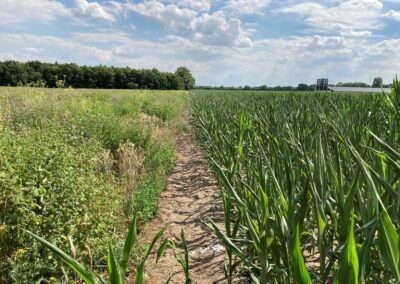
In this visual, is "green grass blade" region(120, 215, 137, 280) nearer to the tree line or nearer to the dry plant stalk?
the dry plant stalk

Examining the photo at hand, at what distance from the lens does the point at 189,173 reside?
709 cm

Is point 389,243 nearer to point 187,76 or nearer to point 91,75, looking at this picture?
point 91,75

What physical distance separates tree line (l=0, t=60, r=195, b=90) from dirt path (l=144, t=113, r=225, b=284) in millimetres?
43489

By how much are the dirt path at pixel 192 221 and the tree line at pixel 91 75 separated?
43489 mm

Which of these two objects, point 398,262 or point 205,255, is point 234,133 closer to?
point 205,255

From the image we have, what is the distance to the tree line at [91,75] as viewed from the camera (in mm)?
46594

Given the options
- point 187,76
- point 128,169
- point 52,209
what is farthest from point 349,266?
point 187,76

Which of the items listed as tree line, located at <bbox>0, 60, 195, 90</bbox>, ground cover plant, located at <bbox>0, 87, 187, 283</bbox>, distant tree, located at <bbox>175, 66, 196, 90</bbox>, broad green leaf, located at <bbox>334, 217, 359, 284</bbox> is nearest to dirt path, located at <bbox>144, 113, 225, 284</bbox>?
ground cover plant, located at <bbox>0, 87, 187, 283</bbox>

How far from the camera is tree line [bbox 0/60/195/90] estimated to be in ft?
153

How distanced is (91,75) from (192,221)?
6441cm

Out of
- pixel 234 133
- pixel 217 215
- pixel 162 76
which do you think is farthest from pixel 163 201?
pixel 162 76

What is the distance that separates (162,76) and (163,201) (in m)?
71.4

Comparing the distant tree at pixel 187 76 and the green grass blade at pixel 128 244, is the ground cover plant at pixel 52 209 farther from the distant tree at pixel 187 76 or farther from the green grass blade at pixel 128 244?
the distant tree at pixel 187 76

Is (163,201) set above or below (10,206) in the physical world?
below
